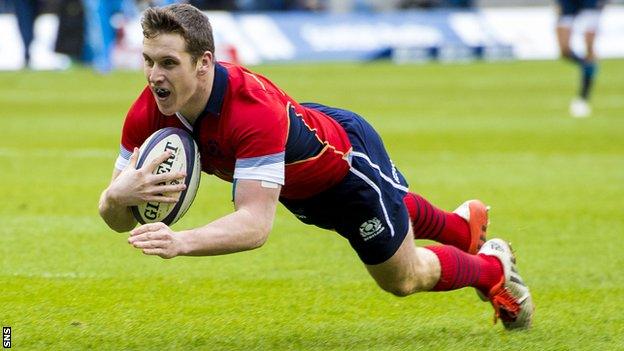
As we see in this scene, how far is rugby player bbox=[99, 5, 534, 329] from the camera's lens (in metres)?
5.31

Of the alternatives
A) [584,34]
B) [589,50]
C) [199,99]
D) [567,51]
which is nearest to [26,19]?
[567,51]

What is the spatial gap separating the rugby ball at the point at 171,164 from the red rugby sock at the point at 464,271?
1378 millimetres

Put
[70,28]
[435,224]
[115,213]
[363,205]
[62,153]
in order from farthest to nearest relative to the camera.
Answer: [70,28] → [62,153] → [435,224] → [363,205] → [115,213]

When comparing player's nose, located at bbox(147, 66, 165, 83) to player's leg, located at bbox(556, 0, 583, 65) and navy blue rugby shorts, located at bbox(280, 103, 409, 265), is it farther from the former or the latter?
player's leg, located at bbox(556, 0, 583, 65)

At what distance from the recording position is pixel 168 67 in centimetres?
532

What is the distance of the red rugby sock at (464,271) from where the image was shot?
6.29 metres

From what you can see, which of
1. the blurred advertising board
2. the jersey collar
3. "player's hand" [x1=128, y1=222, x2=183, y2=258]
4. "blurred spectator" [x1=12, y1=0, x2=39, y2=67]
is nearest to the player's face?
the jersey collar

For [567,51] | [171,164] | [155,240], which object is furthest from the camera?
[567,51]

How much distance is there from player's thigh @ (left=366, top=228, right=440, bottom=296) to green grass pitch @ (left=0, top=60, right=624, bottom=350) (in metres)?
0.23

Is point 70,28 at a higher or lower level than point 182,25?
lower

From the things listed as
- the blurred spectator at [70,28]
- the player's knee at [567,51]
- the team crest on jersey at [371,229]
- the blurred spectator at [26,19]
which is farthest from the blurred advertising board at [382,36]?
the team crest on jersey at [371,229]

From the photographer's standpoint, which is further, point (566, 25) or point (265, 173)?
point (566, 25)

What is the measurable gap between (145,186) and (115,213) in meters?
0.31

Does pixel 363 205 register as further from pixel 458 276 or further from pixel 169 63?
pixel 169 63
